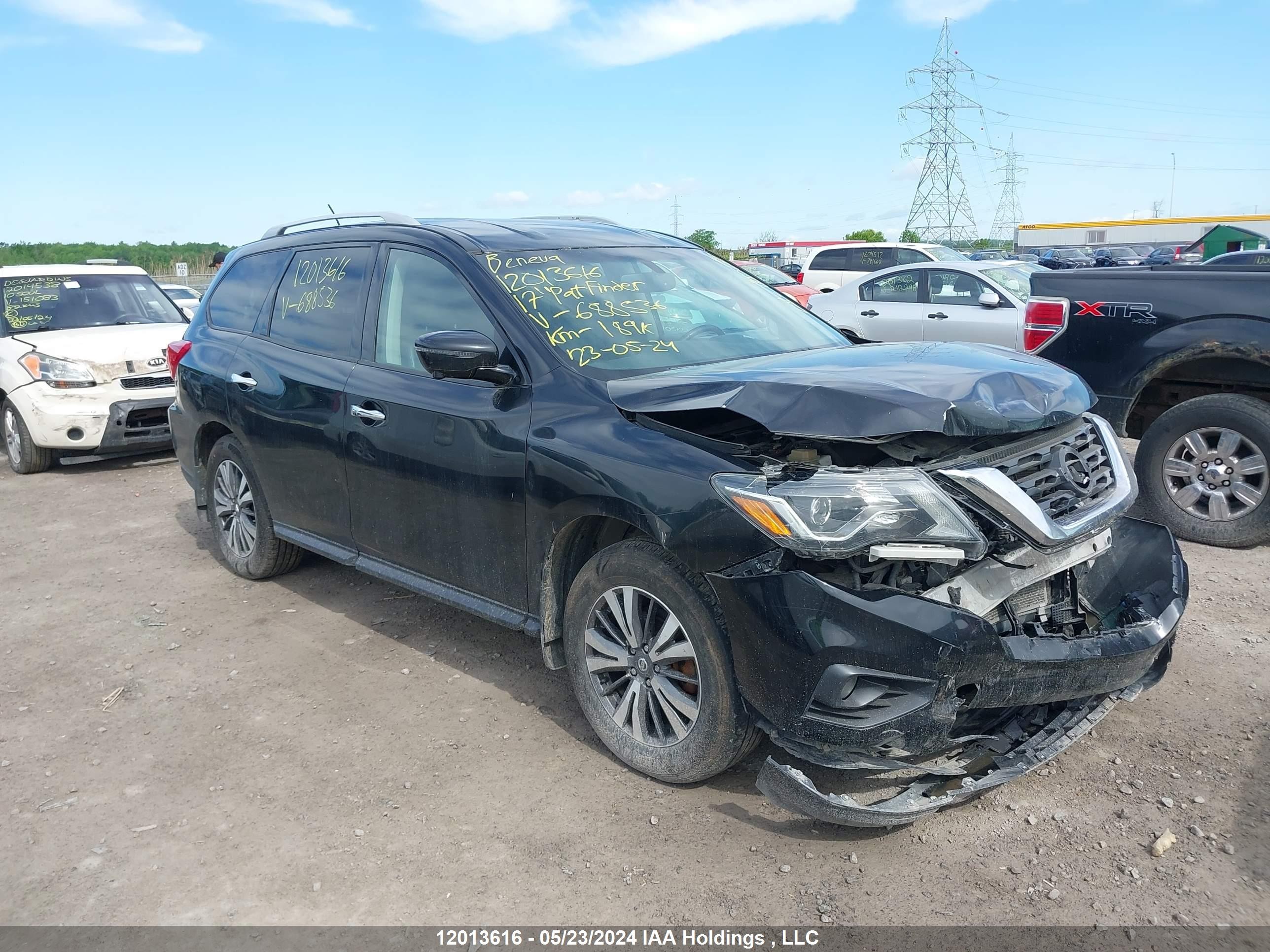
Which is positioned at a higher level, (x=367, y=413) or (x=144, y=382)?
(x=367, y=413)

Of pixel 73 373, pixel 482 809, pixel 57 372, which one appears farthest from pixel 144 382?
pixel 482 809

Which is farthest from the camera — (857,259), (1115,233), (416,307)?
(1115,233)

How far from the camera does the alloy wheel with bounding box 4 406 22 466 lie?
914 centimetres

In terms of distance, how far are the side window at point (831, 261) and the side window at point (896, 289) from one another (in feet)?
49.1

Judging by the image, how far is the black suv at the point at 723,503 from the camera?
2.83m

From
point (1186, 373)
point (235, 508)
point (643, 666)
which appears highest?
point (1186, 373)

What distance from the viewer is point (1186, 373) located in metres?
6.01

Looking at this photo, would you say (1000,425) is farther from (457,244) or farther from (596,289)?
(457,244)

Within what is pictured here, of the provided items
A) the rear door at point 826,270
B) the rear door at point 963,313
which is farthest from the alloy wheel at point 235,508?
the rear door at point 826,270

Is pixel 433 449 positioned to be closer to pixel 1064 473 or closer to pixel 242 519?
pixel 242 519

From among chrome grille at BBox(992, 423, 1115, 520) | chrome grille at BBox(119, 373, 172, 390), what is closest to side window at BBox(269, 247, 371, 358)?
chrome grille at BBox(992, 423, 1115, 520)

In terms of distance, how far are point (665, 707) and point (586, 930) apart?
0.79 meters

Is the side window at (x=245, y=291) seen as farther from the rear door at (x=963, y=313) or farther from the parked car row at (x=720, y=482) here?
the rear door at (x=963, y=313)

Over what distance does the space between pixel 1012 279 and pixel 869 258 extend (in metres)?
14.8
